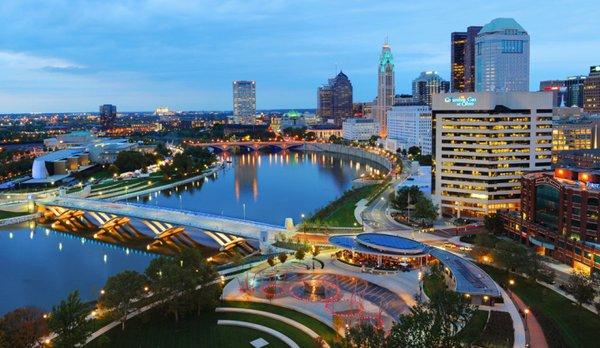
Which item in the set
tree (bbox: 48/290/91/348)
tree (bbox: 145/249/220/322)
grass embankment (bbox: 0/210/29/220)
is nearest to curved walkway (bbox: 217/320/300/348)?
tree (bbox: 145/249/220/322)

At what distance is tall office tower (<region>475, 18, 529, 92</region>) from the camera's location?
13800 centimetres

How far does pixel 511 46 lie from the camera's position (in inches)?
5561

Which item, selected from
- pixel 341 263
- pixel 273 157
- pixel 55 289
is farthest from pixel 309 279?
pixel 273 157

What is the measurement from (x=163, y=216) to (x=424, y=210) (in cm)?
2351

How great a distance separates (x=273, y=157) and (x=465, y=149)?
86.9 metres

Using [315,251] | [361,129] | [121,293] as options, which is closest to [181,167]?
[315,251]

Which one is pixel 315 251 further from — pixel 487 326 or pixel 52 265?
pixel 52 265

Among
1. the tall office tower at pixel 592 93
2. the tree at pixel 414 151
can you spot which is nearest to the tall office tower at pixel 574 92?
the tall office tower at pixel 592 93

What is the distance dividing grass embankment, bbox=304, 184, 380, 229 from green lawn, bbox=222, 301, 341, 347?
16.5m

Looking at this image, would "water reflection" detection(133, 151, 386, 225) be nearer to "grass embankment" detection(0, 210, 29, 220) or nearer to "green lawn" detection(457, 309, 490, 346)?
"grass embankment" detection(0, 210, 29, 220)

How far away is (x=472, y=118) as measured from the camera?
167ft

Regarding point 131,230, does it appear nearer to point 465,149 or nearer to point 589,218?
point 465,149

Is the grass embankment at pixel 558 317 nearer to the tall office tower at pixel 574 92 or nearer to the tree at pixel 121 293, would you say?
the tree at pixel 121 293

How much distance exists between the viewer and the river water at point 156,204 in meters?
37.2
